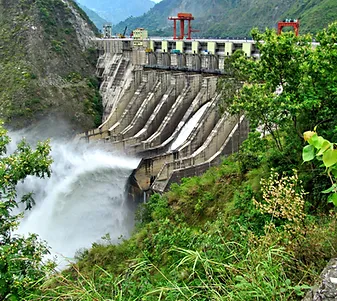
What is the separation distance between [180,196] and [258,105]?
5.97 metres

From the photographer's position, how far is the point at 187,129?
75.5 feet

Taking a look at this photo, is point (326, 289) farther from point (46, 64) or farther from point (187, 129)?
Result: point (46, 64)

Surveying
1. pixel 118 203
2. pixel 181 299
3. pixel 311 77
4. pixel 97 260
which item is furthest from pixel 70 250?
pixel 181 299

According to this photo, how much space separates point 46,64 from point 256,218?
33183 millimetres

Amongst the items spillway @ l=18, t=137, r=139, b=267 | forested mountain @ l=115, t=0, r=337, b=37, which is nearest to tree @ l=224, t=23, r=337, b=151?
spillway @ l=18, t=137, r=139, b=267

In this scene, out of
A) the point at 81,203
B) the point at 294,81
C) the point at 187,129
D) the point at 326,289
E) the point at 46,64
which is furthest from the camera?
the point at 46,64

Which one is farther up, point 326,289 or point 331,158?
point 331,158

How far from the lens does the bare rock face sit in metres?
3.45

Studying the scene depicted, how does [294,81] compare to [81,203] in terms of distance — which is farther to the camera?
[81,203]

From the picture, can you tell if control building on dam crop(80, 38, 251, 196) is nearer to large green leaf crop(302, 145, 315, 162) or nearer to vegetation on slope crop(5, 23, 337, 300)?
vegetation on slope crop(5, 23, 337, 300)

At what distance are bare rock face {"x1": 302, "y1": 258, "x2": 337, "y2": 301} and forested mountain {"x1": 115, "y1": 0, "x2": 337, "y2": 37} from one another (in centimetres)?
6120

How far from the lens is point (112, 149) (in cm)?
2405

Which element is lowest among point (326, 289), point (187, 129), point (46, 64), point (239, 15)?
point (326, 289)

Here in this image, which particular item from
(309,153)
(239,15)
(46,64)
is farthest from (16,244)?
(239,15)
